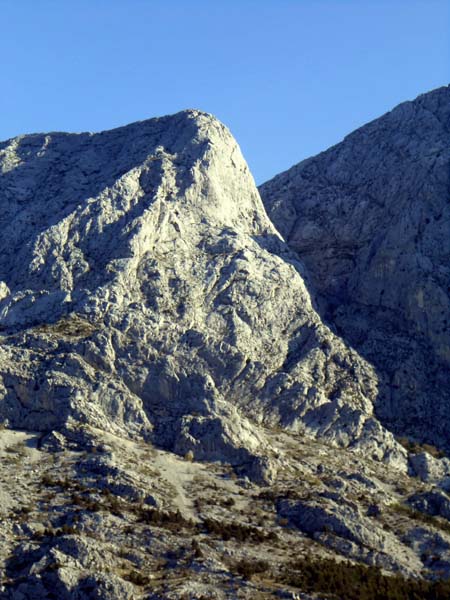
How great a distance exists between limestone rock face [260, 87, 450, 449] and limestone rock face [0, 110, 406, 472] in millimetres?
4249

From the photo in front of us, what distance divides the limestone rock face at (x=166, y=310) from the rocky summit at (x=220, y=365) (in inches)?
8.3

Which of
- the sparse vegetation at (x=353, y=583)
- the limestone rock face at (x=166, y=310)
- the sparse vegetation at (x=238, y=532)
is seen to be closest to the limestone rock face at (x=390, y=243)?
the limestone rock face at (x=166, y=310)

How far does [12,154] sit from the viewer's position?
391 feet

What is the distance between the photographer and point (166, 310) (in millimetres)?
95375

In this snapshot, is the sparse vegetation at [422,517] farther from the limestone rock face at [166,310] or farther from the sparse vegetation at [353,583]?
the sparse vegetation at [353,583]

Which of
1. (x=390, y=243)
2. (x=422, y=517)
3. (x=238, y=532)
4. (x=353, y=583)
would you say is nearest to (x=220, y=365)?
(x=238, y=532)

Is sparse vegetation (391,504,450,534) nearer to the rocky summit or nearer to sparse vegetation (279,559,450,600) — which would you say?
the rocky summit

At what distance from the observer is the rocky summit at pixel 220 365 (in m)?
69.3

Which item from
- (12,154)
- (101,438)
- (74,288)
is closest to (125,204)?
(74,288)

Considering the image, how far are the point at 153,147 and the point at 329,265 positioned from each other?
74.7ft

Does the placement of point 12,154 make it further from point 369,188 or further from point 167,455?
point 167,455

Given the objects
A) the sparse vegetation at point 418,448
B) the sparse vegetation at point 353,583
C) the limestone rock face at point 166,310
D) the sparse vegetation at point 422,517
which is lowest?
the sparse vegetation at point 353,583

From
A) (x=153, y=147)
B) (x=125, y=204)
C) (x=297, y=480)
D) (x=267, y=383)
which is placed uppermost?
(x=153, y=147)

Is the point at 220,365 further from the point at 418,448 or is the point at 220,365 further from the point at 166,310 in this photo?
the point at 418,448
